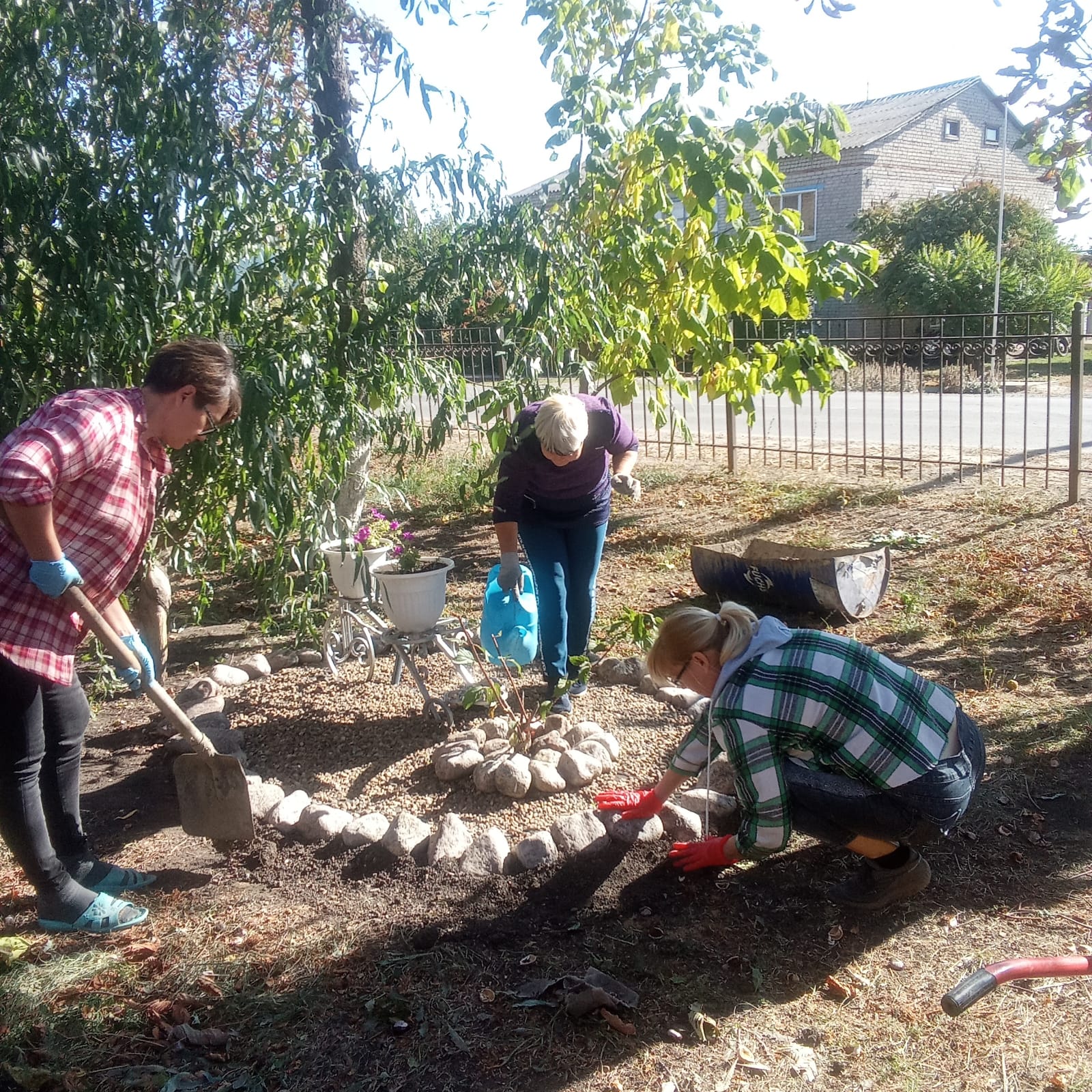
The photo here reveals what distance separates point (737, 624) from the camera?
2307 mm

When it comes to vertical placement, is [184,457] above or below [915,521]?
above

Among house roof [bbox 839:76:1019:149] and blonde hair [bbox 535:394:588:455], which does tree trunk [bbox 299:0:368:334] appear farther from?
house roof [bbox 839:76:1019:149]

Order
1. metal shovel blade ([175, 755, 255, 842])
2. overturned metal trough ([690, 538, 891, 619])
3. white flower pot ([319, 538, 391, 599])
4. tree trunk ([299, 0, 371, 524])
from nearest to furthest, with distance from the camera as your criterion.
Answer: metal shovel blade ([175, 755, 255, 842])
tree trunk ([299, 0, 371, 524])
white flower pot ([319, 538, 391, 599])
overturned metal trough ([690, 538, 891, 619])

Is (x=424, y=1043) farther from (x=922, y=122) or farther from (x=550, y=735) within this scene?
(x=922, y=122)

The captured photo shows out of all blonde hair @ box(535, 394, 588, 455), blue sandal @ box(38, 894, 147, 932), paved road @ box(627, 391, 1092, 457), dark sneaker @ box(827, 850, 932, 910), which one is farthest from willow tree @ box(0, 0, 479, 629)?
paved road @ box(627, 391, 1092, 457)

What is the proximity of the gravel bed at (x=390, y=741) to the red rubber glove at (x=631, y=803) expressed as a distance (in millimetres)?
142

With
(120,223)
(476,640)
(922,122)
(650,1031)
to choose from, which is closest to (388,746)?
(476,640)

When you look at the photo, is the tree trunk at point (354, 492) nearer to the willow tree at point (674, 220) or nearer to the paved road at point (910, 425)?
the willow tree at point (674, 220)

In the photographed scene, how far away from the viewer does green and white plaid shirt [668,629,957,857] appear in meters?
2.28

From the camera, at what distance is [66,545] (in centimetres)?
237

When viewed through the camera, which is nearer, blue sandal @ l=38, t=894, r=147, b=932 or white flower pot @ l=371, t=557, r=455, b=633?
blue sandal @ l=38, t=894, r=147, b=932

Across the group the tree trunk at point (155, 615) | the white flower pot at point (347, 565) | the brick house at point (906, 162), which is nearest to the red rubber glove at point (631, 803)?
the white flower pot at point (347, 565)

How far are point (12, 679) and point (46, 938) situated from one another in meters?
0.81

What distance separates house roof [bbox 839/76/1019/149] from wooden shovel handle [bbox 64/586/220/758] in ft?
86.5
